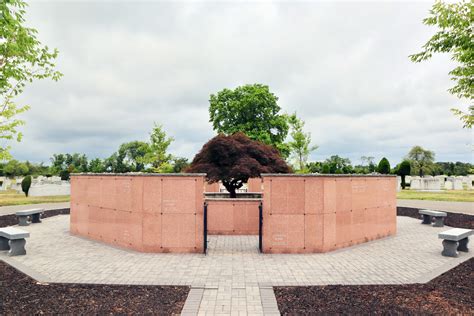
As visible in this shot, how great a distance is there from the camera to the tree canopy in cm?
1294

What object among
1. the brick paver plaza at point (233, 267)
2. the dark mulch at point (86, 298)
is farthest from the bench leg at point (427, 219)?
the dark mulch at point (86, 298)

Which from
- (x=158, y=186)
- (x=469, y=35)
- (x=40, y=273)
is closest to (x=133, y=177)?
(x=158, y=186)

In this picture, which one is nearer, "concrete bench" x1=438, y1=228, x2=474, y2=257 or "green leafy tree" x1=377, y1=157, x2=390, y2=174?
"concrete bench" x1=438, y1=228, x2=474, y2=257

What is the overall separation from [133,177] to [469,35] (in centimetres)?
1095

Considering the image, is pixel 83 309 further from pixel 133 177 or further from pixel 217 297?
pixel 133 177

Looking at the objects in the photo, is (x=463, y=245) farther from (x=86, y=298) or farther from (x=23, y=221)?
(x=23, y=221)

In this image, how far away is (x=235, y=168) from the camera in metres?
12.6

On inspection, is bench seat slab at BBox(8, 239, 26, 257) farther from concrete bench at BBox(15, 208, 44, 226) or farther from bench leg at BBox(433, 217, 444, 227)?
bench leg at BBox(433, 217, 444, 227)

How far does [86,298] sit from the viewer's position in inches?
242

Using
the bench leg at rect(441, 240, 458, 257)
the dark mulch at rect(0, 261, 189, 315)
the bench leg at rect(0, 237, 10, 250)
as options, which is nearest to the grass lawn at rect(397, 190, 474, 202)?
the bench leg at rect(441, 240, 458, 257)

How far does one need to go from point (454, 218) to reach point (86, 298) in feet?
61.0

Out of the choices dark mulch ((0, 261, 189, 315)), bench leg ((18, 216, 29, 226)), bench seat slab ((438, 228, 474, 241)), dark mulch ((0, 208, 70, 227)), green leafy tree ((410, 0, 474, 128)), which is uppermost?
green leafy tree ((410, 0, 474, 128))

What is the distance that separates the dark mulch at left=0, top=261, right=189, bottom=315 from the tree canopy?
6.65m

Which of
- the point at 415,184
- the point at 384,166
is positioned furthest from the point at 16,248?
the point at 415,184
